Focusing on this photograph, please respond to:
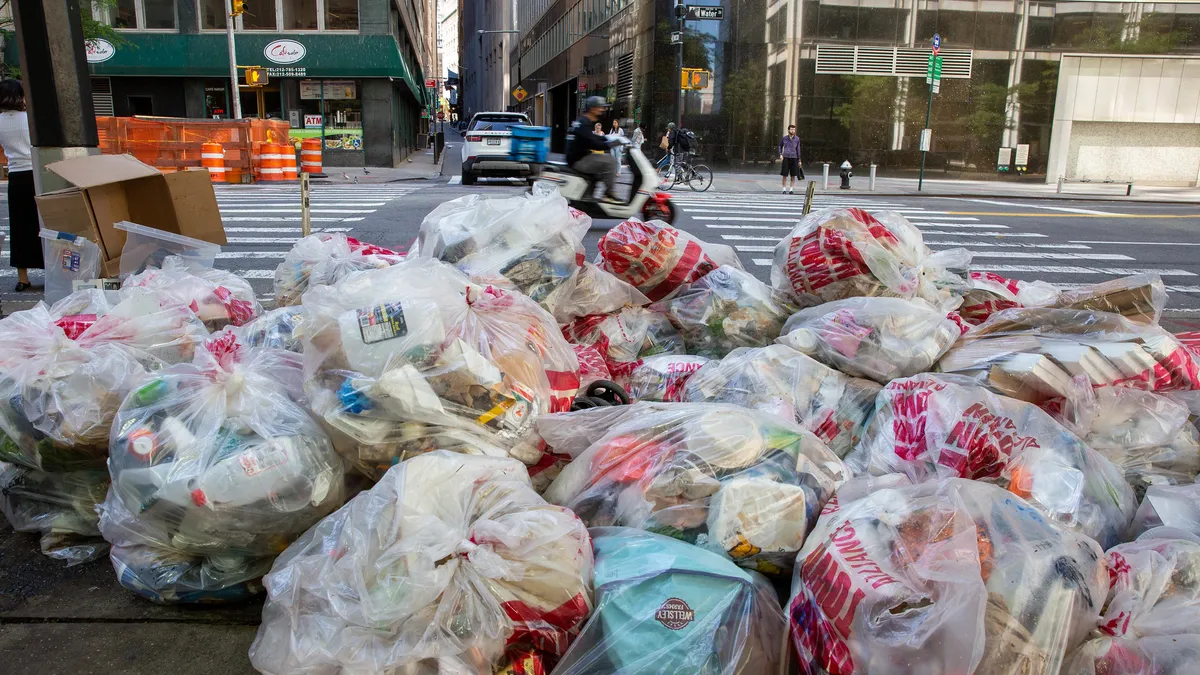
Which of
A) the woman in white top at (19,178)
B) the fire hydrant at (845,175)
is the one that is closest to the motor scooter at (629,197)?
the woman in white top at (19,178)

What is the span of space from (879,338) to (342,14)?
25.4m

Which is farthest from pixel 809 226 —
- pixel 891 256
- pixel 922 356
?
pixel 922 356

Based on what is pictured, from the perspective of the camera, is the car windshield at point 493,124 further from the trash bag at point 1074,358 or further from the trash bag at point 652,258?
the trash bag at point 1074,358

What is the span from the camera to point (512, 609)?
181 cm

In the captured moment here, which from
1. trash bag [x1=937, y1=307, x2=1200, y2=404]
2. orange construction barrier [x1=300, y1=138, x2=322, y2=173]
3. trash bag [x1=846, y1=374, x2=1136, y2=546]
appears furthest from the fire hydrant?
trash bag [x1=846, y1=374, x2=1136, y2=546]

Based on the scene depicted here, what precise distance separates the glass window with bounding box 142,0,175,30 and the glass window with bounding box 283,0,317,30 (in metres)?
3.23

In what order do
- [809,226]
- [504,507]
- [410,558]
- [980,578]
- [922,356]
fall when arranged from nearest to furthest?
[980,578]
[410,558]
[504,507]
[922,356]
[809,226]

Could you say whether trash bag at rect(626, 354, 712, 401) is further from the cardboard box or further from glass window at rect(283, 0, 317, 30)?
glass window at rect(283, 0, 317, 30)

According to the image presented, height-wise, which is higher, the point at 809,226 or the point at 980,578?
the point at 809,226

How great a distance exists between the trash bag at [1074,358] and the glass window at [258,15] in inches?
1035

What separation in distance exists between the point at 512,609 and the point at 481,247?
1.94 metres

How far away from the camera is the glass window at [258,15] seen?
24922 millimetres

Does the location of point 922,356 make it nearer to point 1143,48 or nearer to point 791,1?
point 791,1

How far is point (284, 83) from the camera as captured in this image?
25.0 metres
